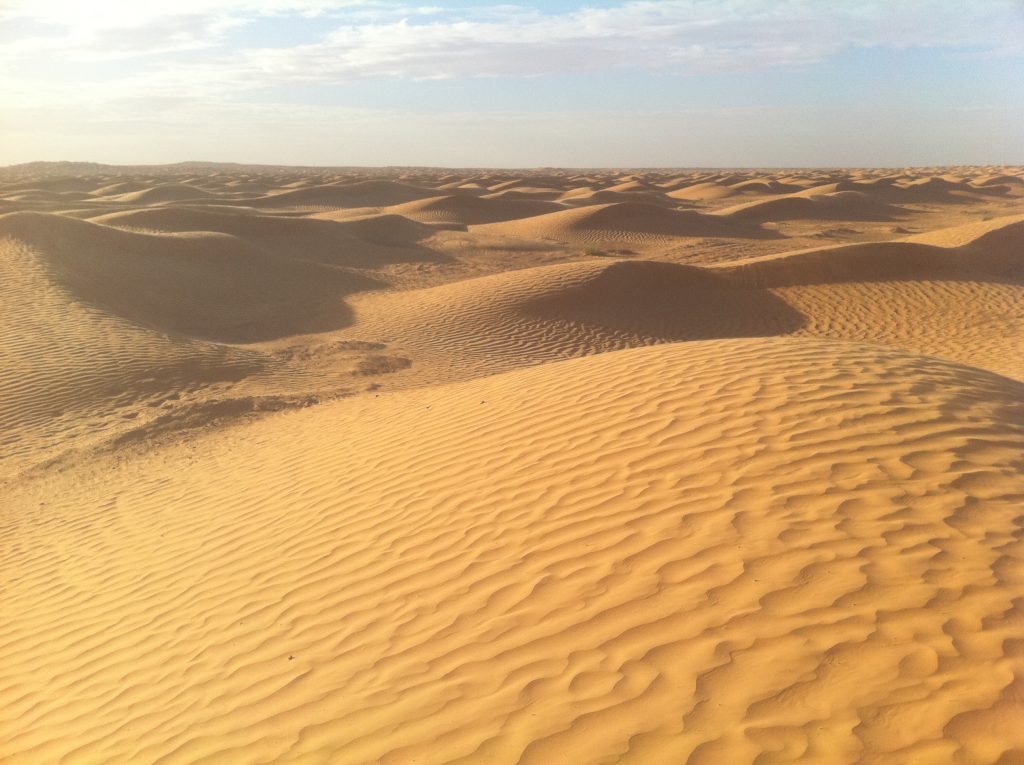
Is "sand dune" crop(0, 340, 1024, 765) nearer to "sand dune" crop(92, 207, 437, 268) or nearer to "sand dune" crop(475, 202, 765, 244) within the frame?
"sand dune" crop(92, 207, 437, 268)

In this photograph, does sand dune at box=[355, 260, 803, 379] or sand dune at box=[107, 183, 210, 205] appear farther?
sand dune at box=[107, 183, 210, 205]

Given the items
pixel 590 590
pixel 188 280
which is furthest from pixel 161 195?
pixel 590 590

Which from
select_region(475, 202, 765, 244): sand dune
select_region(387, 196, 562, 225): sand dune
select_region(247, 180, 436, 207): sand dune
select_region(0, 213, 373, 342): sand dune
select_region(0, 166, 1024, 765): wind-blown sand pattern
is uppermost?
select_region(247, 180, 436, 207): sand dune

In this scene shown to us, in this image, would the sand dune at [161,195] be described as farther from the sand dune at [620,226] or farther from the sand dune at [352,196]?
the sand dune at [620,226]

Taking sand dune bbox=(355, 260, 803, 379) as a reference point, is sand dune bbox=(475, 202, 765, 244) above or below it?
above

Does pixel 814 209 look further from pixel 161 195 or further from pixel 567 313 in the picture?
pixel 161 195

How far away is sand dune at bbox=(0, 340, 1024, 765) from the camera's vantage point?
3291 millimetres

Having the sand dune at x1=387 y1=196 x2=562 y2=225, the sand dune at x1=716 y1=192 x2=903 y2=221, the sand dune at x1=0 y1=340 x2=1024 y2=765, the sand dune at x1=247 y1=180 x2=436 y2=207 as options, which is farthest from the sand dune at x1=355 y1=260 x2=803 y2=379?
the sand dune at x1=247 y1=180 x2=436 y2=207

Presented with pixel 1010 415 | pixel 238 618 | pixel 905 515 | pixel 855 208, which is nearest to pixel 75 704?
pixel 238 618

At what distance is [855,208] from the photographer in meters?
45.1

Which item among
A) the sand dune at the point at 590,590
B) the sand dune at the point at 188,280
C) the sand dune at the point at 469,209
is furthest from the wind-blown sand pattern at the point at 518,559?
the sand dune at the point at 469,209

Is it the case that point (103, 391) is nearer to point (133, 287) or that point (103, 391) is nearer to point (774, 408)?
point (133, 287)

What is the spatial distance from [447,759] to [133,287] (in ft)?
57.0

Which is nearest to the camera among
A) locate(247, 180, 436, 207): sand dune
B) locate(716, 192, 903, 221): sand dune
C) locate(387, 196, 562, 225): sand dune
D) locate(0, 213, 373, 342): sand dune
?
locate(0, 213, 373, 342): sand dune
